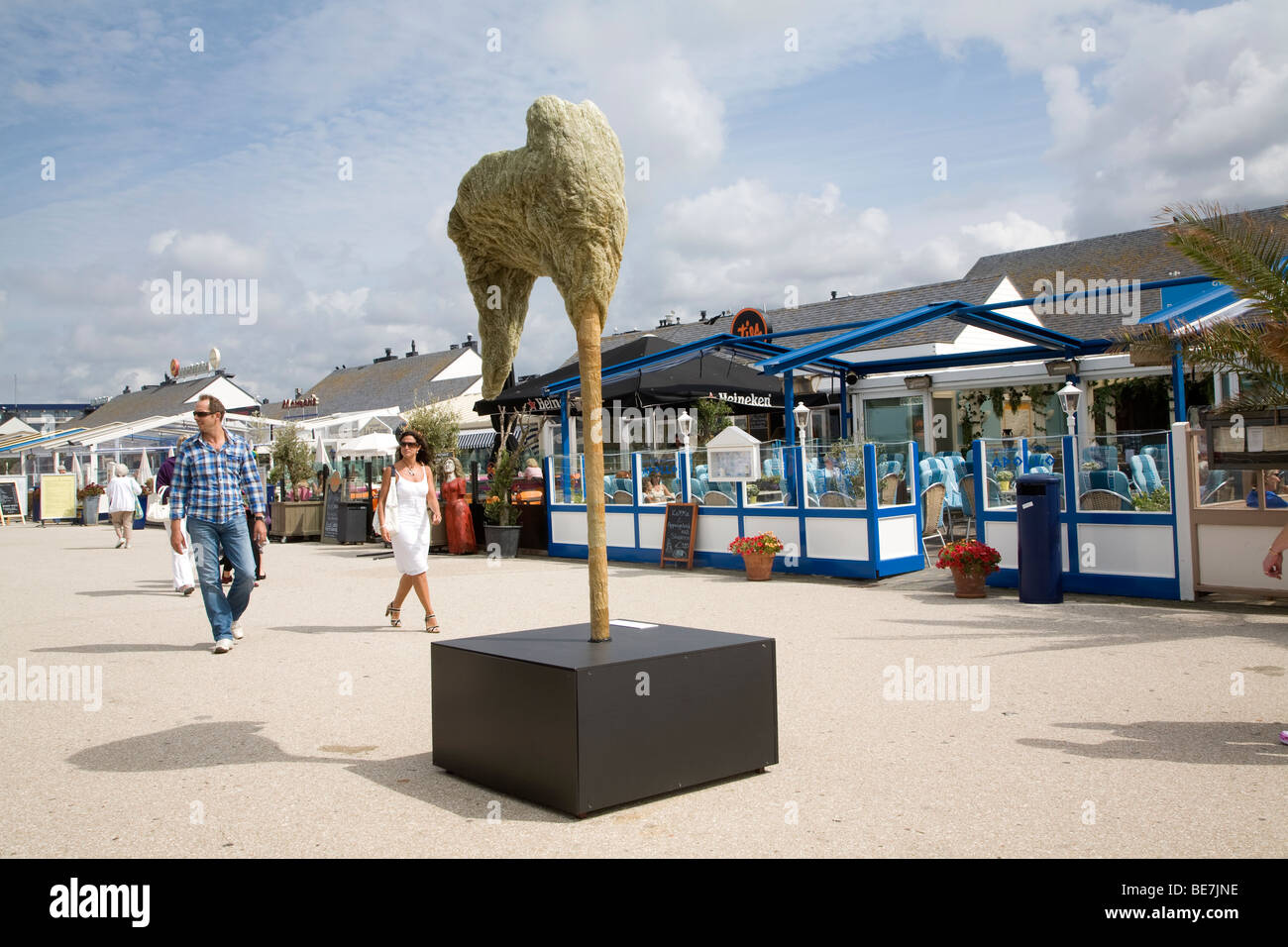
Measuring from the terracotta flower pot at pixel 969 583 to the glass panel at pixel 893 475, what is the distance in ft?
6.51

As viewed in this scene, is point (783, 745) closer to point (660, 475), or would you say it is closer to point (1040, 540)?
point (1040, 540)

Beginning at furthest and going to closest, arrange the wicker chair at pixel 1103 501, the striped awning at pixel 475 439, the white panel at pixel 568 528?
1. the striped awning at pixel 475 439
2. the white panel at pixel 568 528
3. the wicker chair at pixel 1103 501

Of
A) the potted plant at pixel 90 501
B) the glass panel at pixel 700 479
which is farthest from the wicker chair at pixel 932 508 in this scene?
the potted plant at pixel 90 501

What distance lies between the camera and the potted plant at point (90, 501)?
3183cm

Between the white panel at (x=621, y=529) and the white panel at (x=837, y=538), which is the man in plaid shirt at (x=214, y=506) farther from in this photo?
the white panel at (x=621, y=529)

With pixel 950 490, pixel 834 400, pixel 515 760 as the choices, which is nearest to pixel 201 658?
pixel 515 760

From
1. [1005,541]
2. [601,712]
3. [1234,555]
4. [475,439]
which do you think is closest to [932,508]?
[1005,541]

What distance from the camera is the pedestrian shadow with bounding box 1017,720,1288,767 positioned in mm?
4648

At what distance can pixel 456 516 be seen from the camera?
1691 cm

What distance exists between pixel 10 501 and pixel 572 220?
118 ft

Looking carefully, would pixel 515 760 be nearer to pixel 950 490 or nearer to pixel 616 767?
pixel 616 767

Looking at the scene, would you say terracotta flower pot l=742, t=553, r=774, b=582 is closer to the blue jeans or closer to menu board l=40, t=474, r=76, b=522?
the blue jeans

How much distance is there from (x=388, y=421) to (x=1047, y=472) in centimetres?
2327

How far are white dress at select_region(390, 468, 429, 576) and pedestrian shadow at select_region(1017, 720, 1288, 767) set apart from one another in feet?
17.2
